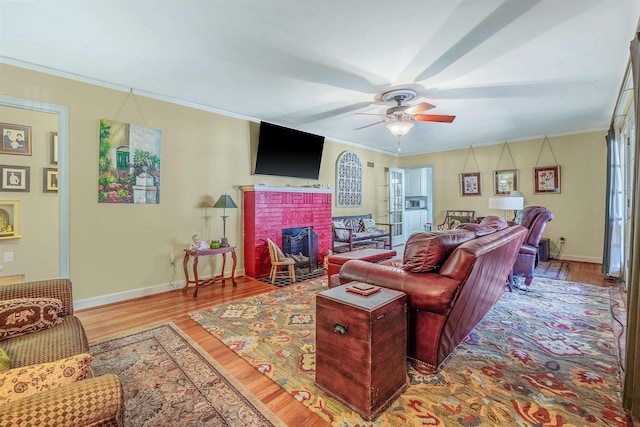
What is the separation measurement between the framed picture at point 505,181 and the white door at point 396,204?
2.24 m

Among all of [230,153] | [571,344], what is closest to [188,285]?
[230,153]

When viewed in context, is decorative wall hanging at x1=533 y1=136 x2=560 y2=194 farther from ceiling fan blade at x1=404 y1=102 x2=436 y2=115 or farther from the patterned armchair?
the patterned armchair

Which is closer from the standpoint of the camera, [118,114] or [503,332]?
[503,332]

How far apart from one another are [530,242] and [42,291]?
5.54m

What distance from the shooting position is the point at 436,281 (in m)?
1.83

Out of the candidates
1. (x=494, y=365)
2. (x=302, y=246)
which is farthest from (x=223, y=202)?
(x=494, y=365)

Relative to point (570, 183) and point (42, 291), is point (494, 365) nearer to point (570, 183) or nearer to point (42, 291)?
point (42, 291)

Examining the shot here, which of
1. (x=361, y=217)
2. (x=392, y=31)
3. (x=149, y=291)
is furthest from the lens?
(x=361, y=217)

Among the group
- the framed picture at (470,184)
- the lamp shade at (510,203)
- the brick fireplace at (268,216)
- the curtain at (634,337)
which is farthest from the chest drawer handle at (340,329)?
the framed picture at (470,184)

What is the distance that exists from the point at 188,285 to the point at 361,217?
165 inches

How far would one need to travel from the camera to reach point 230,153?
4.54 metres

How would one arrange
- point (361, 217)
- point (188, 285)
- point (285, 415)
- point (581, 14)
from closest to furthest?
point (285, 415) → point (581, 14) → point (188, 285) → point (361, 217)

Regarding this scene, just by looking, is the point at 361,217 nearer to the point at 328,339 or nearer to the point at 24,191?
the point at 328,339

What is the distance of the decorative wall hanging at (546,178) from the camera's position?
577 centimetres
